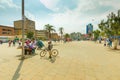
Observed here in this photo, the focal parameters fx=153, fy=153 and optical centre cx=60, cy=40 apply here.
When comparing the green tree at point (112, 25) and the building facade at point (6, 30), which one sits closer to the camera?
the green tree at point (112, 25)

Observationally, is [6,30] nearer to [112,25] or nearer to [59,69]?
[112,25]

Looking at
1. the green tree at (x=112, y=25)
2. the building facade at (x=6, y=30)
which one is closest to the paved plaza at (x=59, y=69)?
the green tree at (x=112, y=25)

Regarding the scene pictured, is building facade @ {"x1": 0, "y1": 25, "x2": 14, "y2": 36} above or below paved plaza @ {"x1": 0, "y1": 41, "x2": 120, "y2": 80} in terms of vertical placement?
above

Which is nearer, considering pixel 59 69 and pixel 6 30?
pixel 59 69

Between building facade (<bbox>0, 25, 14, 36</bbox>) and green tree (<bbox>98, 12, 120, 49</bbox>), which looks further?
building facade (<bbox>0, 25, 14, 36</bbox>)

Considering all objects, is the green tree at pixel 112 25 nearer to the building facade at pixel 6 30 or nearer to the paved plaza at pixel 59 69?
the paved plaza at pixel 59 69

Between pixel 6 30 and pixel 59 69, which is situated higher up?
pixel 6 30

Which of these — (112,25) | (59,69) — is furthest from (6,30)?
(59,69)

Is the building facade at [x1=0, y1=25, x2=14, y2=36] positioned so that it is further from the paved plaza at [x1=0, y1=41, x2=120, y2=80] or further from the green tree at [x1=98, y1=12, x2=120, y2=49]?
the paved plaza at [x1=0, y1=41, x2=120, y2=80]

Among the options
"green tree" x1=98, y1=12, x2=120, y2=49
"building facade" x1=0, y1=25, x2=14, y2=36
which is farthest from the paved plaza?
"building facade" x1=0, y1=25, x2=14, y2=36

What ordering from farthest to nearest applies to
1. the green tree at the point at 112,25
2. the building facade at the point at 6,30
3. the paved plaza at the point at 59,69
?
the building facade at the point at 6,30
the green tree at the point at 112,25
the paved plaza at the point at 59,69

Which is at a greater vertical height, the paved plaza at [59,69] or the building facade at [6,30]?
the building facade at [6,30]

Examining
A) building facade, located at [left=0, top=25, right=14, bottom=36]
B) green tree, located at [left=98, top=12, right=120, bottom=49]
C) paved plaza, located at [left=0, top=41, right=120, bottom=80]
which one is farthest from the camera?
building facade, located at [left=0, top=25, right=14, bottom=36]

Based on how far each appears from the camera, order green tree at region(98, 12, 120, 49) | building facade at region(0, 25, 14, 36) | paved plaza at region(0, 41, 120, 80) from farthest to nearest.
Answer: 1. building facade at region(0, 25, 14, 36)
2. green tree at region(98, 12, 120, 49)
3. paved plaza at region(0, 41, 120, 80)
